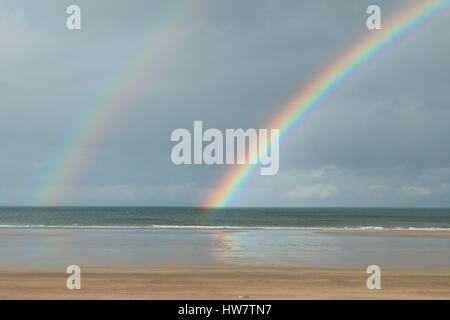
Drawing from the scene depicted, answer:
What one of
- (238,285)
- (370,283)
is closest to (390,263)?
(370,283)

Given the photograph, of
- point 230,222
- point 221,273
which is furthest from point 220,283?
point 230,222

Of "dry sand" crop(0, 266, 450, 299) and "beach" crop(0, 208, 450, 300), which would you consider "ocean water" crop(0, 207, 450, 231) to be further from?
"dry sand" crop(0, 266, 450, 299)

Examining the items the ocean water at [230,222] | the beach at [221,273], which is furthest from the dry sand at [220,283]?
the ocean water at [230,222]

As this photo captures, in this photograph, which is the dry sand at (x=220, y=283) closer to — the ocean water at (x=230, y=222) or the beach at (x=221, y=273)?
the beach at (x=221, y=273)

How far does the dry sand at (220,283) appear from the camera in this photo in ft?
58.6

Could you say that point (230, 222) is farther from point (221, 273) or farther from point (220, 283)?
point (220, 283)

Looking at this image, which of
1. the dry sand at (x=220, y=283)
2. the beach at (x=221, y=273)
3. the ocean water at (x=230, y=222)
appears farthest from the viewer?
the ocean water at (x=230, y=222)

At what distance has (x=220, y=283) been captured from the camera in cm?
2038

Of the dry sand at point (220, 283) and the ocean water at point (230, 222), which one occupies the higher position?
the ocean water at point (230, 222)

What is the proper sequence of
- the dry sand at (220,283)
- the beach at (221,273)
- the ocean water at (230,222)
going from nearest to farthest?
the dry sand at (220,283), the beach at (221,273), the ocean water at (230,222)

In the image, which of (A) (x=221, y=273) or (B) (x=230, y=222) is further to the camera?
(B) (x=230, y=222)

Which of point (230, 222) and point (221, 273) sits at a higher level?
point (230, 222)
